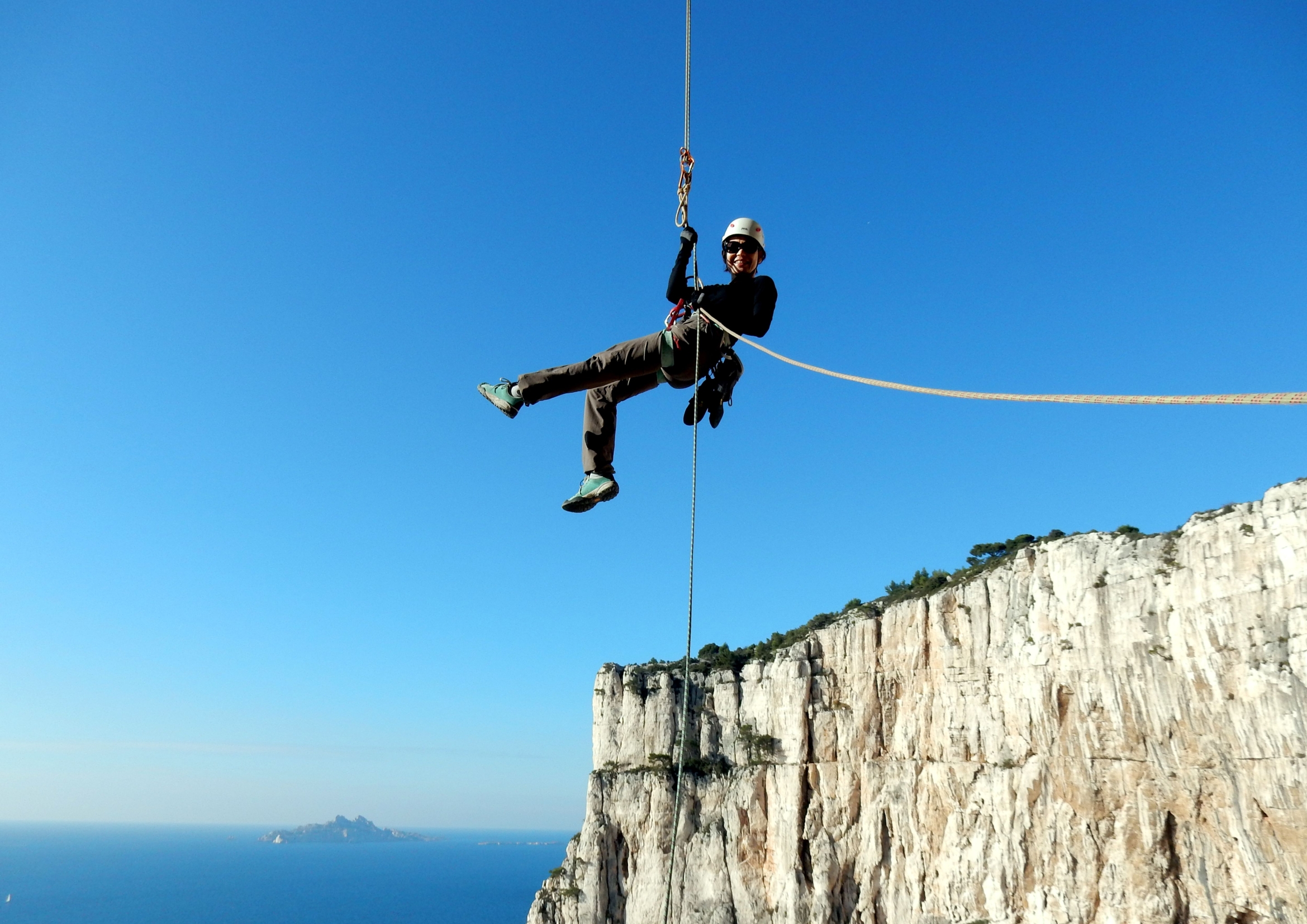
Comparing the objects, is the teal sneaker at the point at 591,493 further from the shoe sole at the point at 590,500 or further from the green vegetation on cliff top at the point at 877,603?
the green vegetation on cliff top at the point at 877,603

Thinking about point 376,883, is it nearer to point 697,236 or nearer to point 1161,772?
point 1161,772

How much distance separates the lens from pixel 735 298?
5.79 meters

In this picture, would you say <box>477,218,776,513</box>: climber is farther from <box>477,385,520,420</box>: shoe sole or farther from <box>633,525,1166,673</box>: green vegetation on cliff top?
<box>633,525,1166,673</box>: green vegetation on cliff top

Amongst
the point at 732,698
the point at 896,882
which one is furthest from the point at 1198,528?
the point at 732,698

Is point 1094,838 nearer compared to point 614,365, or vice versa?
point 614,365

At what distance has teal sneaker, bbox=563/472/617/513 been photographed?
19.2ft

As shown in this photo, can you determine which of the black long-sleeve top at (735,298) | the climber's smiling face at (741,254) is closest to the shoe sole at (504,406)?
the black long-sleeve top at (735,298)

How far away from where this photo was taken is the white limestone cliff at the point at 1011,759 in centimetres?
2608

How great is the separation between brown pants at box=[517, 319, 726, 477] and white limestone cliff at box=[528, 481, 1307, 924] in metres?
28.3

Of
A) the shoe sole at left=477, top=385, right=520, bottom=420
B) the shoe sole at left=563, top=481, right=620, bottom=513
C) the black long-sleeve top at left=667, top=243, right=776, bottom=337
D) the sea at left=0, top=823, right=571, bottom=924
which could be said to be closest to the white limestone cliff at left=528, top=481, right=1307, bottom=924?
the black long-sleeve top at left=667, top=243, right=776, bottom=337

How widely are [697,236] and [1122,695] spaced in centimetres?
3091

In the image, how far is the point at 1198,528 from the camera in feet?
97.0

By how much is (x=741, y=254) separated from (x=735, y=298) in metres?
0.39

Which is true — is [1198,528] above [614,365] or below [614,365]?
above
